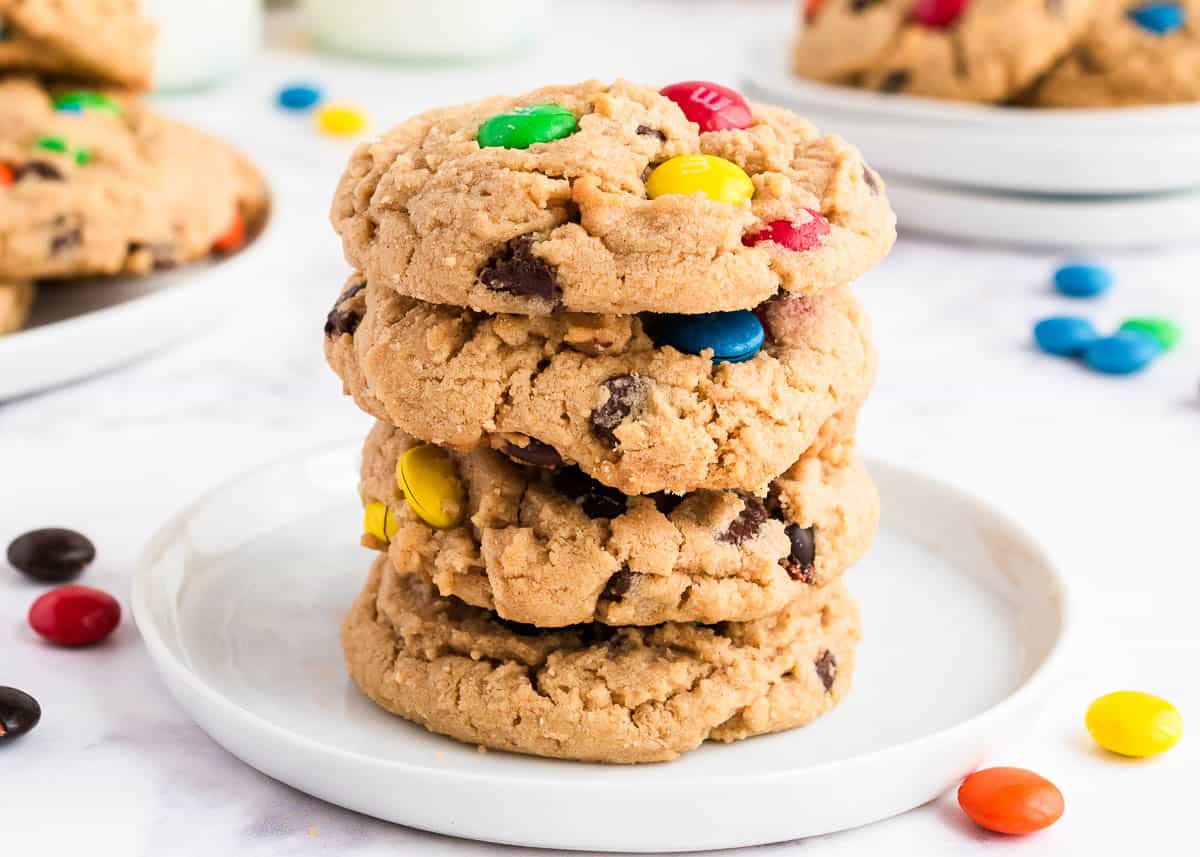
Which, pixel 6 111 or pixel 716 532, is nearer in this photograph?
pixel 716 532

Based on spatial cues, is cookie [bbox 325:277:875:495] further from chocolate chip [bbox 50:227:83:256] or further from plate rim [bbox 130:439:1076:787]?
chocolate chip [bbox 50:227:83:256]

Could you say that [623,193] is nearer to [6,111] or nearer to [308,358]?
[308,358]

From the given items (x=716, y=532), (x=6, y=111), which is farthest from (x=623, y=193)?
(x=6, y=111)

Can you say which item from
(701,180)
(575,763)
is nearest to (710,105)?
(701,180)

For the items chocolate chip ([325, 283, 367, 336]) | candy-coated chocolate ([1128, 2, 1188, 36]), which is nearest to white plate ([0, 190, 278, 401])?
chocolate chip ([325, 283, 367, 336])

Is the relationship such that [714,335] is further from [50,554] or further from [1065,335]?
[1065,335]
